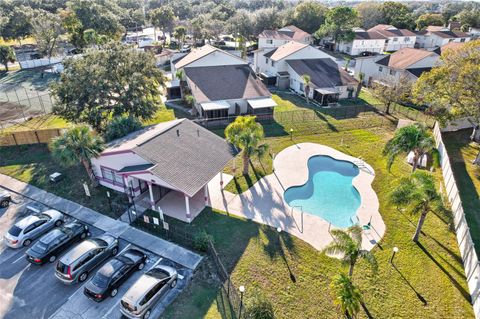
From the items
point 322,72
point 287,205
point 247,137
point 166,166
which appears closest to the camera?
point 166,166

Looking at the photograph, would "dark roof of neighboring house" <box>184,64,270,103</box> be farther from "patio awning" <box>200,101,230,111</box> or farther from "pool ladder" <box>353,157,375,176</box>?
"pool ladder" <box>353,157,375,176</box>

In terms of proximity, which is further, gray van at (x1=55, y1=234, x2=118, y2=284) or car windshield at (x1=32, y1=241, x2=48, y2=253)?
car windshield at (x1=32, y1=241, x2=48, y2=253)

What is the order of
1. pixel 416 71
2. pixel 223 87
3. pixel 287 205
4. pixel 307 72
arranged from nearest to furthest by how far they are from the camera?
pixel 287 205
pixel 223 87
pixel 416 71
pixel 307 72

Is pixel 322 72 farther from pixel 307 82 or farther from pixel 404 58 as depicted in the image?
pixel 404 58

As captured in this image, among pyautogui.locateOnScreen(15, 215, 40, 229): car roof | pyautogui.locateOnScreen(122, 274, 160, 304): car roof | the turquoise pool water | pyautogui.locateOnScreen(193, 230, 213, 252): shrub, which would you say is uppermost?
pyautogui.locateOnScreen(15, 215, 40, 229): car roof

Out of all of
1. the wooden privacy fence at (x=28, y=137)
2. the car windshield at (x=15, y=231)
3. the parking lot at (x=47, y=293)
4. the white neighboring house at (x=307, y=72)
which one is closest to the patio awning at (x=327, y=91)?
the white neighboring house at (x=307, y=72)

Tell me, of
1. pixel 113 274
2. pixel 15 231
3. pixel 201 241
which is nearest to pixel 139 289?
pixel 113 274

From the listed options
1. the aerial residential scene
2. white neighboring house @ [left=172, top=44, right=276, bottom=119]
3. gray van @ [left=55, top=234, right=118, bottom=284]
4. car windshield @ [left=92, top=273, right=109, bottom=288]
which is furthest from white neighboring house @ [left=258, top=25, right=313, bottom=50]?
car windshield @ [left=92, top=273, right=109, bottom=288]

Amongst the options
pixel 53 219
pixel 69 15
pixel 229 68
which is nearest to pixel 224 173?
pixel 53 219
